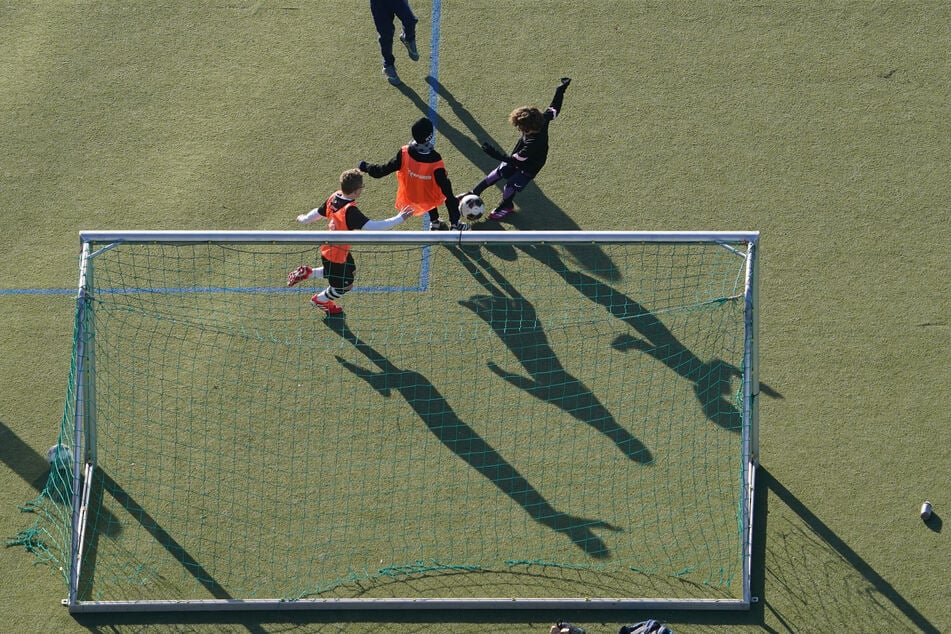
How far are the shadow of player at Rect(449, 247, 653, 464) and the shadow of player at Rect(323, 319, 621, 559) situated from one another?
0.63 metres

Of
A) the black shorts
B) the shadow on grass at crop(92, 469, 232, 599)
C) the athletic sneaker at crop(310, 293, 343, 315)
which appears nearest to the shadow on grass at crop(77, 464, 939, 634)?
the shadow on grass at crop(92, 469, 232, 599)

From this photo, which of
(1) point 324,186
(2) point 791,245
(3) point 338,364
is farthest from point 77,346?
(2) point 791,245

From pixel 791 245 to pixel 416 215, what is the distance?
366 centimetres

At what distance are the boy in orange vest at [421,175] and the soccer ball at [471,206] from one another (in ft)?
0.24

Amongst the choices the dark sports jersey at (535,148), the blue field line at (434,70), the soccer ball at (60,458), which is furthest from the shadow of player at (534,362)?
the soccer ball at (60,458)

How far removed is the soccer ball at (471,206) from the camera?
1091cm

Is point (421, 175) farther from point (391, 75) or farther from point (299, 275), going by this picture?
point (391, 75)

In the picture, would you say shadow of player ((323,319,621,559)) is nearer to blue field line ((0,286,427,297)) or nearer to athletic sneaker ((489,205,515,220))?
blue field line ((0,286,427,297))

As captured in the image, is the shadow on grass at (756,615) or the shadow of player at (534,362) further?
the shadow of player at (534,362)

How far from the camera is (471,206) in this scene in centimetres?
1092

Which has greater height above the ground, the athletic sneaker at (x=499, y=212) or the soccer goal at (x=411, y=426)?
the athletic sneaker at (x=499, y=212)

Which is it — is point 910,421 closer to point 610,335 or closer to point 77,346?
point 610,335

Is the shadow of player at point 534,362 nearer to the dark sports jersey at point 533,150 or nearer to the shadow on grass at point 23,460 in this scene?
the dark sports jersey at point 533,150

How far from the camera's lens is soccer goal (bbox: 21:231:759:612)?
8930mm
